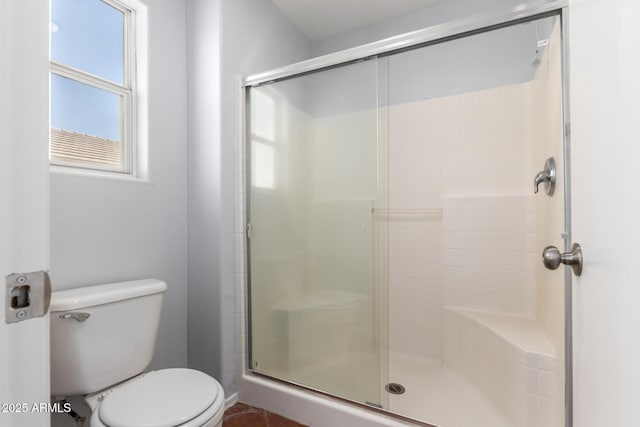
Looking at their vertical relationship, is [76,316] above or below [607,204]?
below

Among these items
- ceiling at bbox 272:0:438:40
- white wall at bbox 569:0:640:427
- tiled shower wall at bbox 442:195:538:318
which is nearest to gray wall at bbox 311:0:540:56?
ceiling at bbox 272:0:438:40

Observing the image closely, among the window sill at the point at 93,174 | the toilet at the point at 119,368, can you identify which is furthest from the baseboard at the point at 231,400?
the window sill at the point at 93,174

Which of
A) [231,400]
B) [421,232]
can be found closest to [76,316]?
[231,400]

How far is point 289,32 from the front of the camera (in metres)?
2.30

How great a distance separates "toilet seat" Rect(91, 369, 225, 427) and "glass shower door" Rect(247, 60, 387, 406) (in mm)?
633

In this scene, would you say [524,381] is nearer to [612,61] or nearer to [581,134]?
[581,134]

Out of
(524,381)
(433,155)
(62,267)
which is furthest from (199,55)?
(524,381)

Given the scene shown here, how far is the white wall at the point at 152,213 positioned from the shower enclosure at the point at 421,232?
38 centimetres

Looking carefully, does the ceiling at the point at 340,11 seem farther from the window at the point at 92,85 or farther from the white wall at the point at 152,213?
the window at the point at 92,85

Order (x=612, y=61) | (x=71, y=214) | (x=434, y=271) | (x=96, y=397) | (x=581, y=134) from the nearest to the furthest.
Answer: (x=612, y=61)
(x=581, y=134)
(x=96, y=397)
(x=71, y=214)
(x=434, y=271)

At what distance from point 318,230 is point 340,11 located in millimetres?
1602

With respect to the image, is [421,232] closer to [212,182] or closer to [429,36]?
[429,36]

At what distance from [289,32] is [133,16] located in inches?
42.7

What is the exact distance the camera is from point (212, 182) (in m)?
1.66
